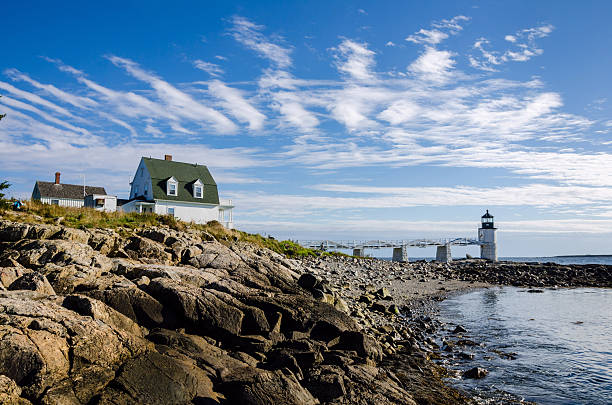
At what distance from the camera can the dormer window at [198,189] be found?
4234cm

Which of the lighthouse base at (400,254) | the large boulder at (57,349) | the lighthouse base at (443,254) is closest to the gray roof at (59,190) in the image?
the large boulder at (57,349)

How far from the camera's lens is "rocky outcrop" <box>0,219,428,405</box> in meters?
7.87

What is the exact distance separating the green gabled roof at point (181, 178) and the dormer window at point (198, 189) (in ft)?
1.16

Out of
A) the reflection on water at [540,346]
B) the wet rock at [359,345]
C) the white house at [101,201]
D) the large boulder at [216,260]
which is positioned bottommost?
the reflection on water at [540,346]

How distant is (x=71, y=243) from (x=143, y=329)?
21.5ft

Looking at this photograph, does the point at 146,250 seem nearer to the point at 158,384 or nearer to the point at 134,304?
the point at 134,304

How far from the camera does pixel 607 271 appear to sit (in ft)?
185

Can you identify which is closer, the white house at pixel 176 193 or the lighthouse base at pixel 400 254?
the white house at pixel 176 193

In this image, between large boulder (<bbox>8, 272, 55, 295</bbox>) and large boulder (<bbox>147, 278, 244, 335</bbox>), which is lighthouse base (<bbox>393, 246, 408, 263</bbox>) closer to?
large boulder (<bbox>147, 278, 244, 335</bbox>)

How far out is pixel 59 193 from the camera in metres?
46.5

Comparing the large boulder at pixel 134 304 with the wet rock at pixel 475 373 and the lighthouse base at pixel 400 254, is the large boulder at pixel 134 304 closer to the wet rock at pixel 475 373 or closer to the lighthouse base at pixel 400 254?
the wet rock at pixel 475 373

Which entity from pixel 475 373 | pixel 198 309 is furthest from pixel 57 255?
pixel 475 373

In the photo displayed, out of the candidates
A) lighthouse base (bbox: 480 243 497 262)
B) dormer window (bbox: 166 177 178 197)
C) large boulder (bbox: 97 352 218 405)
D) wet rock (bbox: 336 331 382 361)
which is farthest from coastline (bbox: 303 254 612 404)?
lighthouse base (bbox: 480 243 497 262)

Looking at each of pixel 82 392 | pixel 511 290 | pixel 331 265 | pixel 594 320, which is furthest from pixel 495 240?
pixel 82 392
